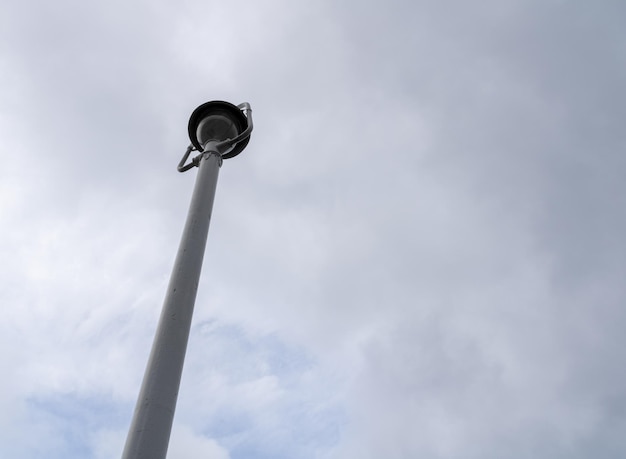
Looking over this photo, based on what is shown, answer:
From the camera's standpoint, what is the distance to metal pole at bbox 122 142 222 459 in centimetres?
885

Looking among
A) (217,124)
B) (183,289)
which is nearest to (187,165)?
(217,124)

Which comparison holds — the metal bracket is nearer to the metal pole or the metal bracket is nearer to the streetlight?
the streetlight

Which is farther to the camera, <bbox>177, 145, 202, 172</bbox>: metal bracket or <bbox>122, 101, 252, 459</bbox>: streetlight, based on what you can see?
<bbox>177, 145, 202, 172</bbox>: metal bracket

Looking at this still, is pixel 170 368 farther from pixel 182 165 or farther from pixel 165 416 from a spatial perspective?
pixel 182 165

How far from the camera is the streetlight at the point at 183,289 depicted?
29.3ft

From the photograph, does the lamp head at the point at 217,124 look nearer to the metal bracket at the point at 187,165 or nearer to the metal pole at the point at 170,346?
the metal bracket at the point at 187,165

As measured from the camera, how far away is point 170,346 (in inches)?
393

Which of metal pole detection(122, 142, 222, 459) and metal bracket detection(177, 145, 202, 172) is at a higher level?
metal bracket detection(177, 145, 202, 172)

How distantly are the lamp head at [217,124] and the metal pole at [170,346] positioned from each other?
277 centimetres

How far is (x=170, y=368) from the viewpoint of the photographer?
31.9 ft

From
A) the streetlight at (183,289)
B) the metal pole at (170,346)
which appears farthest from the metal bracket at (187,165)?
the metal pole at (170,346)

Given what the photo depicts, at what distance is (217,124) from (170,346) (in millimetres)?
7501

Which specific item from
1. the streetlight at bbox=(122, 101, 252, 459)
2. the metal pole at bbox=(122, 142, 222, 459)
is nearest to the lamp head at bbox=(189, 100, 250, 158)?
the streetlight at bbox=(122, 101, 252, 459)

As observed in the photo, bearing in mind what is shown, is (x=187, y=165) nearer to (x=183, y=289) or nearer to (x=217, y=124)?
(x=217, y=124)
